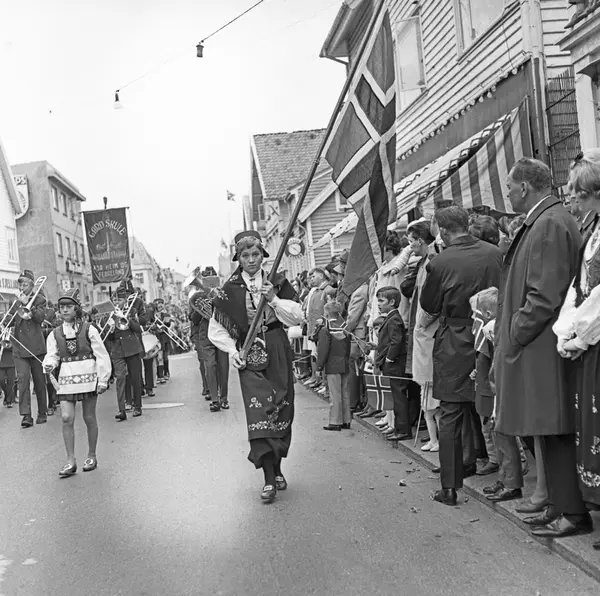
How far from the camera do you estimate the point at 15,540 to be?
5.60 metres

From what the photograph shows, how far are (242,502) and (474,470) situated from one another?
188cm

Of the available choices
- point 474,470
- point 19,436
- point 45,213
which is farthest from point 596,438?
point 45,213

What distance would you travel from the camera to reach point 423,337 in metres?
6.75

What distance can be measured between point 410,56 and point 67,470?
11.4 metres

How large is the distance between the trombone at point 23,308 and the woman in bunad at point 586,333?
9.83 metres

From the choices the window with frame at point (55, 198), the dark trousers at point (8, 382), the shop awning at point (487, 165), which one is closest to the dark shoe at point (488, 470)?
the shop awning at point (487, 165)

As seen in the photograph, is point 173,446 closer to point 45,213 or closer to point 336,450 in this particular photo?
point 336,450

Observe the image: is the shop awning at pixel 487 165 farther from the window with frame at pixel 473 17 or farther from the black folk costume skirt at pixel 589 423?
the black folk costume skirt at pixel 589 423

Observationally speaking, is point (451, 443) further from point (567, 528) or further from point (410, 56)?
point (410, 56)

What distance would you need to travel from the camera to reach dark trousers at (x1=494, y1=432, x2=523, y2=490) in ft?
18.2

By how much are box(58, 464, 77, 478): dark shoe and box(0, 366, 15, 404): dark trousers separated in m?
7.23

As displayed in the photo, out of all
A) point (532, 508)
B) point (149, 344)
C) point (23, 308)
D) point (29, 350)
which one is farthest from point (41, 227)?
point (532, 508)

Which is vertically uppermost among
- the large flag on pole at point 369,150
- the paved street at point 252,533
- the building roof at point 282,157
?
the building roof at point 282,157

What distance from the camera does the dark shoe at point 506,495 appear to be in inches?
216
